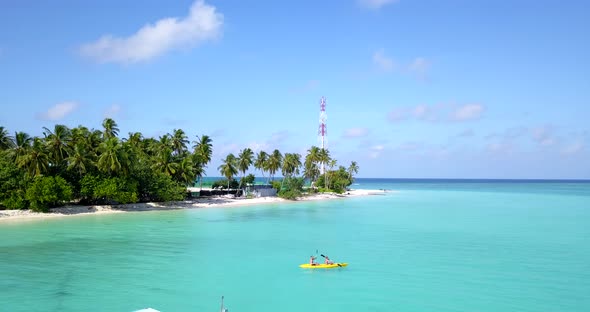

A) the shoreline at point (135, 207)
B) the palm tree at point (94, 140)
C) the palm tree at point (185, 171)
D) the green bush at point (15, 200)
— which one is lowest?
the shoreline at point (135, 207)

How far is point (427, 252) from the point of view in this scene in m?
37.8

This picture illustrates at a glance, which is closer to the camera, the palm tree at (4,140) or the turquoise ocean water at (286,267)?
the turquoise ocean water at (286,267)

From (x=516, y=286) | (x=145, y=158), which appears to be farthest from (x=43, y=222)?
(x=516, y=286)

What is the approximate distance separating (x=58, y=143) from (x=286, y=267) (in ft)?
146

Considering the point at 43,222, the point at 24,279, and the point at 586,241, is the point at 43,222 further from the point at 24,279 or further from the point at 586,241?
the point at 586,241

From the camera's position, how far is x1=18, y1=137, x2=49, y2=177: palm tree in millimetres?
57625

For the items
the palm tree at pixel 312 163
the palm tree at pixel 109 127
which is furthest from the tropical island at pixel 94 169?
the palm tree at pixel 312 163

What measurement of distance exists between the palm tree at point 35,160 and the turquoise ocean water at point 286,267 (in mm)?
7136

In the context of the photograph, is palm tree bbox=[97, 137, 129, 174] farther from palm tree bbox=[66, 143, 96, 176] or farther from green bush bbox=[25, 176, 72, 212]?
green bush bbox=[25, 176, 72, 212]

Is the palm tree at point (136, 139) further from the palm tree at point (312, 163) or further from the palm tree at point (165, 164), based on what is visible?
the palm tree at point (312, 163)

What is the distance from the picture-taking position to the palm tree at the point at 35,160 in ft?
189

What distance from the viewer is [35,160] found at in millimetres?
58125

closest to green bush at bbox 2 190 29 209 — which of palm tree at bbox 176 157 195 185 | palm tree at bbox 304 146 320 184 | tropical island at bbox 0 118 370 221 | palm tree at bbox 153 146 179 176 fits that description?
tropical island at bbox 0 118 370 221

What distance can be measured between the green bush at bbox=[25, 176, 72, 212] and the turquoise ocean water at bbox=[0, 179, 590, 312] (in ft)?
13.0
